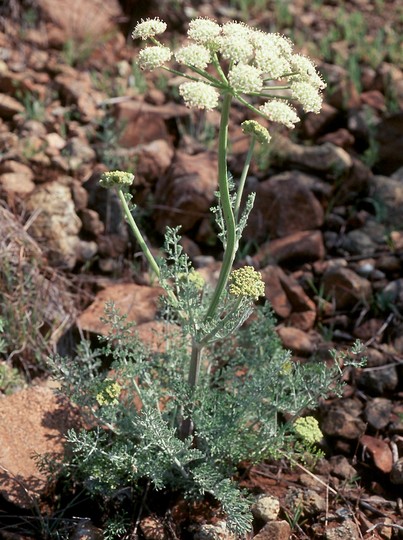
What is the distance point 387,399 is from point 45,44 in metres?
4.34

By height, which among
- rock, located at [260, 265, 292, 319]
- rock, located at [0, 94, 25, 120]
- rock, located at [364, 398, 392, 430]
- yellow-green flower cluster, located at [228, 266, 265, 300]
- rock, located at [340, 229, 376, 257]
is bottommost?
rock, located at [364, 398, 392, 430]

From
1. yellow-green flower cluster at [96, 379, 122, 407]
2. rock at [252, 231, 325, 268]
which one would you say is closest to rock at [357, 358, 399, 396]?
rock at [252, 231, 325, 268]

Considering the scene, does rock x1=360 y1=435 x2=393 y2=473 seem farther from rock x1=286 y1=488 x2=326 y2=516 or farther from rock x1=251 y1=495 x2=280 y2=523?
rock x1=251 y1=495 x2=280 y2=523

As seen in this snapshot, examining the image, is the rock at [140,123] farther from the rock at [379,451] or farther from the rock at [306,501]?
the rock at [306,501]

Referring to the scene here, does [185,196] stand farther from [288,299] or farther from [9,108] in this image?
[9,108]

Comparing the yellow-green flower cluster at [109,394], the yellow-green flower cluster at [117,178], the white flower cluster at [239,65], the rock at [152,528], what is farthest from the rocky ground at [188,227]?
the white flower cluster at [239,65]

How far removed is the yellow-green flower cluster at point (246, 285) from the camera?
247 cm

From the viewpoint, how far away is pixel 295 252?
14.8ft

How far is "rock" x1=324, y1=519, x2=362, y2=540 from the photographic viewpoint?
2.86 meters

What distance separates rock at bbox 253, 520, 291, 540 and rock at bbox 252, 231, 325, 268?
6.59ft

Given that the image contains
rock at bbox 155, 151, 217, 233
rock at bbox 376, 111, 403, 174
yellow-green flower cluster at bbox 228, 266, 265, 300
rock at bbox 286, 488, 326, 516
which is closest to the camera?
yellow-green flower cluster at bbox 228, 266, 265, 300

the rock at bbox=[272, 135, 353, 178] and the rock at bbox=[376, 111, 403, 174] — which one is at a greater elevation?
the rock at bbox=[376, 111, 403, 174]

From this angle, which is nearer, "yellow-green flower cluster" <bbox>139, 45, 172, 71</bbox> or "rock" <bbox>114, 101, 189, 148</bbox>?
"yellow-green flower cluster" <bbox>139, 45, 172, 71</bbox>

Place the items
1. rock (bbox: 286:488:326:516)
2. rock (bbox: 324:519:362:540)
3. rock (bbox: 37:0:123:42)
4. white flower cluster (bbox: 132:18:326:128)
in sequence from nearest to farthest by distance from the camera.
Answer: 1. white flower cluster (bbox: 132:18:326:128)
2. rock (bbox: 324:519:362:540)
3. rock (bbox: 286:488:326:516)
4. rock (bbox: 37:0:123:42)
